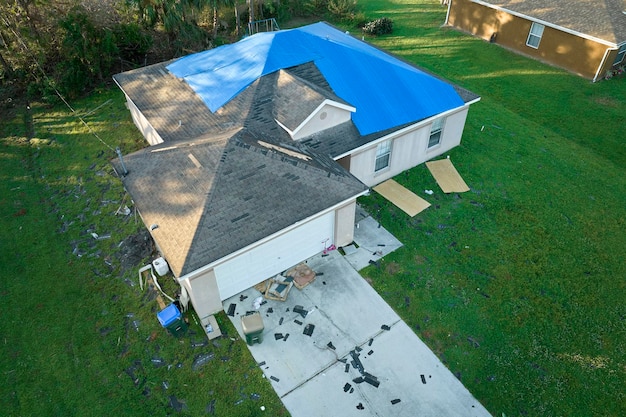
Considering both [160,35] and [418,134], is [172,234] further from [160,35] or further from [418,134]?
[160,35]

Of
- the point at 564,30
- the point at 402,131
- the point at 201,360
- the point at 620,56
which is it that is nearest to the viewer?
the point at 201,360

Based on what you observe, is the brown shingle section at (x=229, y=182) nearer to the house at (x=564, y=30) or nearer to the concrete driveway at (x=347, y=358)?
the concrete driveway at (x=347, y=358)

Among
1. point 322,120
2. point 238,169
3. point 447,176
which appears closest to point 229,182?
point 238,169

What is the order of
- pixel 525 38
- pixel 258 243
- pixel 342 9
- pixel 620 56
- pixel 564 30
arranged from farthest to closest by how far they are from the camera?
pixel 342 9, pixel 525 38, pixel 620 56, pixel 564 30, pixel 258 243

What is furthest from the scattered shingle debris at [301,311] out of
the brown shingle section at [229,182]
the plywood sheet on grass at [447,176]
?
the plywood sheet on grass at [447,176]

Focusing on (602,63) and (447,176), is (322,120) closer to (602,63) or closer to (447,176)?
(447,176)

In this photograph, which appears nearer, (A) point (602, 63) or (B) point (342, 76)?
(B) point (342, 76)
